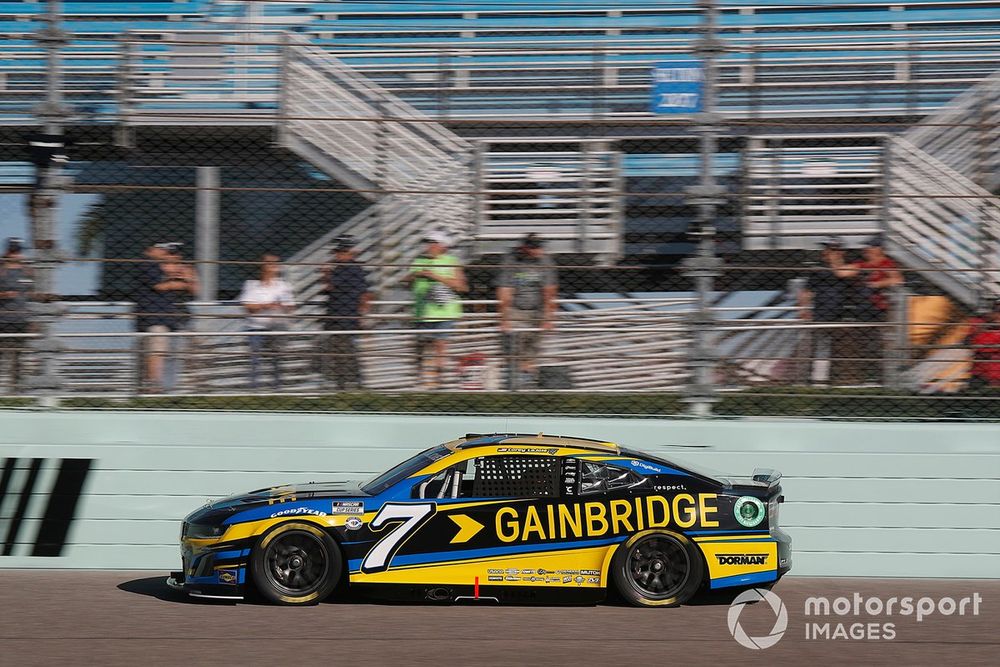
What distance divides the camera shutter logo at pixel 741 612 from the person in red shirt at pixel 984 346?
2.42 metres

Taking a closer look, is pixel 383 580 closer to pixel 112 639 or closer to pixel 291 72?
pixel 112 639

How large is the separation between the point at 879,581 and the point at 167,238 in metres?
5.64

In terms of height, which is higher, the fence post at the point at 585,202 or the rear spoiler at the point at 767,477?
the fence post at the point at 585,202

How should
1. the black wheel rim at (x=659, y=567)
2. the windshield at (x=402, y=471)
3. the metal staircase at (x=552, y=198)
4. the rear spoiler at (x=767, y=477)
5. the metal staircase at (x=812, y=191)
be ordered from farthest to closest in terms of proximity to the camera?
the metal staircase at (x=812, y=191)
the metal staircase at (x=552, y=198)
the rear spoiler at (x=767, y=477)
the windshield at (x=402, y=471)
the black wheel rim at (x=659, y=567)

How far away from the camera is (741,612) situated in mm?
7027

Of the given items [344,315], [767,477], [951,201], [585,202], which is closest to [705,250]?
[585,202]

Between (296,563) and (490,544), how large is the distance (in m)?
1.18

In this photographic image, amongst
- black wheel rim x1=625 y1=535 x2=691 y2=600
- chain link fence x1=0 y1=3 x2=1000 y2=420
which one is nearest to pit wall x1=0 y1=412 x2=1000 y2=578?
chain link fence x1=0 y1=3 x2=1000 y2=420

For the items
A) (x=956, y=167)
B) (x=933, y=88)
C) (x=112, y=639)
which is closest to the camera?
(x=112, y=639)

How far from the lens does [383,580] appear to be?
23.3 feet

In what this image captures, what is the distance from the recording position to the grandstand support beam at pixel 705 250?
863 cm

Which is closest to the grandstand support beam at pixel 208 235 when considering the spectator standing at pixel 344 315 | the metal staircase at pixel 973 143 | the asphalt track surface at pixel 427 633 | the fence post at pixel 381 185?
the spectator standing at pixel 344 315

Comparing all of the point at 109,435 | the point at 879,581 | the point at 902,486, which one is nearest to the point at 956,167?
the point at 902,486

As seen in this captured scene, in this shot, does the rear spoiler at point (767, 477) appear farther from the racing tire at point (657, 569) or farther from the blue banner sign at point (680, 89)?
the blue banner sign at point (680, 89)
